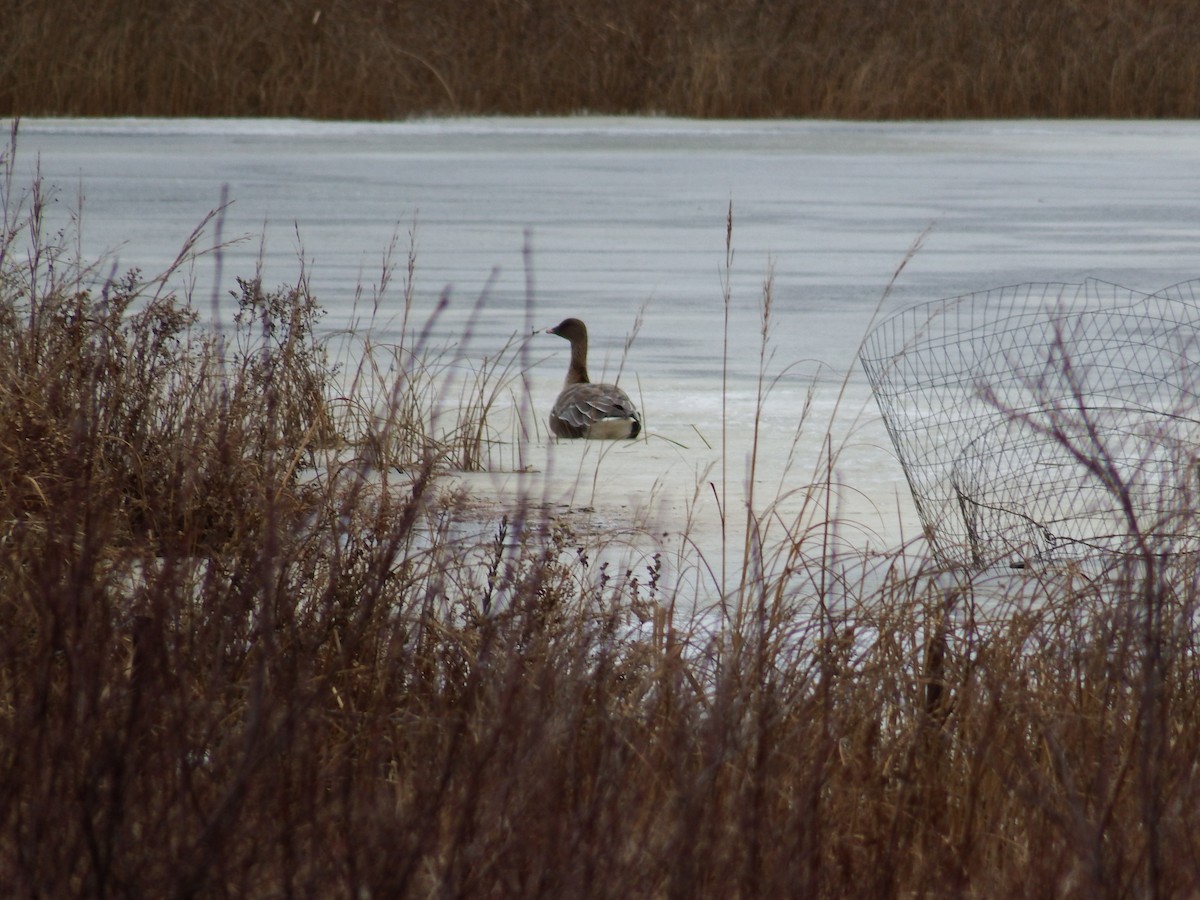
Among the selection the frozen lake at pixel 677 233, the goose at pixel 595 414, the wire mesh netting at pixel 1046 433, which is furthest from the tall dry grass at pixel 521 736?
the goose at pixel 595 414

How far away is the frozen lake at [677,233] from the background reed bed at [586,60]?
1.36ft

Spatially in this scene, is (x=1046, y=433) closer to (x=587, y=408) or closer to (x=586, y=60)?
(x=587, y=408)

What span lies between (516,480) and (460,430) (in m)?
0.43

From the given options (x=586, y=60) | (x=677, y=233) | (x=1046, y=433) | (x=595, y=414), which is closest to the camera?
(x=1046, y=433)

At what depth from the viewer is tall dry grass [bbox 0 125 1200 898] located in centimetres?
179

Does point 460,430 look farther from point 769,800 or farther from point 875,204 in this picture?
point 875,204

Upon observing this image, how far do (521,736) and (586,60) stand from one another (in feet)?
55.0

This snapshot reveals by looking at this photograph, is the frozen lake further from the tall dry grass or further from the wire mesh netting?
the tall dry grass

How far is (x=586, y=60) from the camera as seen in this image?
1838 centimetres

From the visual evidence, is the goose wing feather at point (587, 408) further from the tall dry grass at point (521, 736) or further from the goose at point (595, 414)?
the tall dry grass at point (521, 736)

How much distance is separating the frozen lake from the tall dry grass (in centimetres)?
86

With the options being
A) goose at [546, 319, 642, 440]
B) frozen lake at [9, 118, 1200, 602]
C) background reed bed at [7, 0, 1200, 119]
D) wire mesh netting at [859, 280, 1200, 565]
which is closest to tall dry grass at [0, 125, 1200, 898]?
wire mesh netting at [859, 280, 1200, 565]

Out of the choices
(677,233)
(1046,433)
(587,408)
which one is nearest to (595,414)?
(587,408)

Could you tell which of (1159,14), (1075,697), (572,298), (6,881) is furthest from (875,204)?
(6,881)
